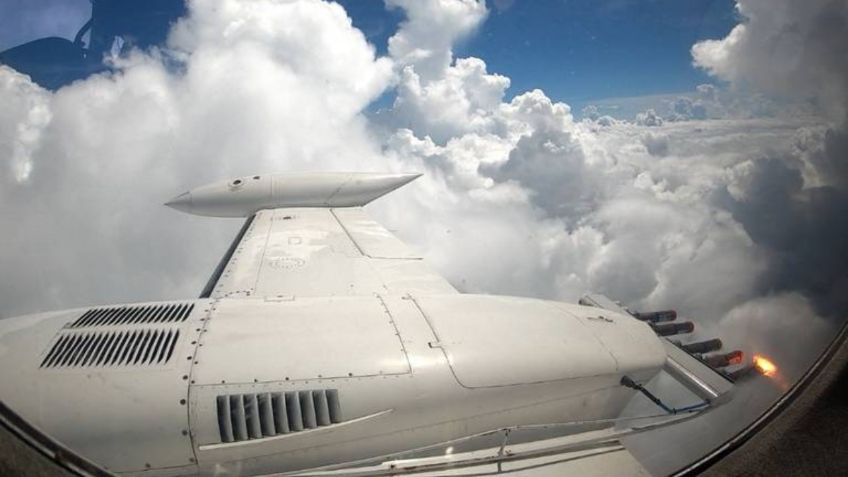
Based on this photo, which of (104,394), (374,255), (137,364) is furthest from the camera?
(374,255)

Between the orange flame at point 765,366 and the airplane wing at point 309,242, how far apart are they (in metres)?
2.81

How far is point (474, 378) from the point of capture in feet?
9.18

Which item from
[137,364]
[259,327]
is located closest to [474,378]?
[259,327]

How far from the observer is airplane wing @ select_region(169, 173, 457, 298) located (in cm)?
456

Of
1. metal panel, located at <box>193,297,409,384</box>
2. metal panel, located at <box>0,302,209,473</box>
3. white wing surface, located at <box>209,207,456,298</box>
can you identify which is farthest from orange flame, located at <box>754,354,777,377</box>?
metal panel, located at <box>0,302,209,473</box>

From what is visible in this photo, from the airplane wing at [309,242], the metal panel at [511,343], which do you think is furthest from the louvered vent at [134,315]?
the metal panel at [511,343]

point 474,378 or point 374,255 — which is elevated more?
point 374,255

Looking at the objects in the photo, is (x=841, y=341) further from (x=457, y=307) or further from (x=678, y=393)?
(x=457, y=307)

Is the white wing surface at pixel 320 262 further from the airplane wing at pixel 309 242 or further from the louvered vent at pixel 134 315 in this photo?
the louvered vent at pixel 134 315

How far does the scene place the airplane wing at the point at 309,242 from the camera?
4.56 m

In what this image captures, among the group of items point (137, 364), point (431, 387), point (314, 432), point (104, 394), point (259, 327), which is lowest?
point (314, 432)

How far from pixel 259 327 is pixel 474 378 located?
1616 mm

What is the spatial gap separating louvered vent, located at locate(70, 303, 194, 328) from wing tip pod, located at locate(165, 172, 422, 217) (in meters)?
4.85

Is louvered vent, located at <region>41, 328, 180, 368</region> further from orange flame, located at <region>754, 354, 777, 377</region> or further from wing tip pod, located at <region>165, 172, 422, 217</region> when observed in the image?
wing tip pod, located at <region>165, 172, 422, 217</region>
